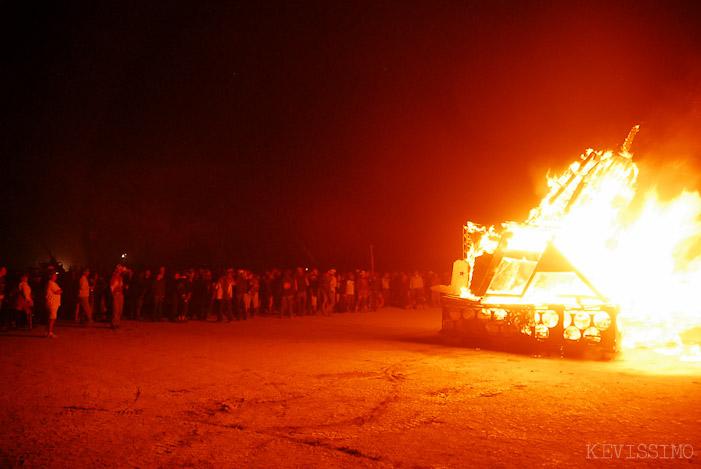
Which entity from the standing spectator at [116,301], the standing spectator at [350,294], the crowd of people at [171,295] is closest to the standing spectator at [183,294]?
the crowd of people at [171,295]

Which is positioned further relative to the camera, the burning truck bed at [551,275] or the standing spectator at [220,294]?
the standing spectator at [220,294]

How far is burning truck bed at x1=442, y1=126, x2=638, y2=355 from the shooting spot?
Result: 1060cm

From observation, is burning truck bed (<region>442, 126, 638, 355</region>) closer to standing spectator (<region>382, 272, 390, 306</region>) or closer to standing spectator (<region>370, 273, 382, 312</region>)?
standing spectator (<region>370, 273, 382, 312</region>)

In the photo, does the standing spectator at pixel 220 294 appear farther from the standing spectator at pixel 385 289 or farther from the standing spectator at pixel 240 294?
the standing spectator at pixel 385 289

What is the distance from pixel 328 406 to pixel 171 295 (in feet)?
38.6

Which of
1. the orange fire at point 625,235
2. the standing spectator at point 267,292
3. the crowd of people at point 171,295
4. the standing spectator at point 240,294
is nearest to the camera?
the orange fire at point 625,235

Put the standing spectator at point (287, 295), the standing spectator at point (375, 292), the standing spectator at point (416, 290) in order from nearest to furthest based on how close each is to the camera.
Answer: the standing spectator at point (287, 295)
the standing spectator at point (375, 292)
the standing spectator at point (416, 290)

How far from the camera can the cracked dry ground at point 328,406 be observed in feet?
16.6

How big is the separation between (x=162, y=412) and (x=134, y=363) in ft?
11.7

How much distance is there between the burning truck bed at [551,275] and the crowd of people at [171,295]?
7258 millimetres

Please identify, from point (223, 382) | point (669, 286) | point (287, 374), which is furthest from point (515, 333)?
point (223, 382)

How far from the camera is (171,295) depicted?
17109 mm

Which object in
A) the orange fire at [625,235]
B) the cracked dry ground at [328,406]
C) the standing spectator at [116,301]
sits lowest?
the cracked dry ground at [328,406]

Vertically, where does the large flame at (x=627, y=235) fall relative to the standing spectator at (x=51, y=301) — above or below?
above
